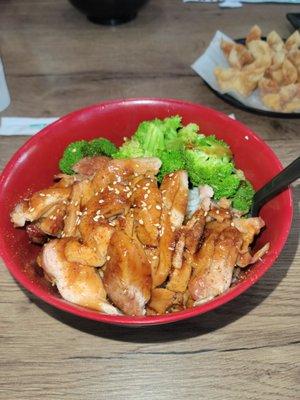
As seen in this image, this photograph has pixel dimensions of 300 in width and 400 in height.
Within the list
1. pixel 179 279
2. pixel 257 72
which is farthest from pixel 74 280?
pixel 257 72

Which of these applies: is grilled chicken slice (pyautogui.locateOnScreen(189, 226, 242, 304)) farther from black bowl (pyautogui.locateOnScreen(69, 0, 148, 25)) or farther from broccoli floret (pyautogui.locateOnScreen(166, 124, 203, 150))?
black bowl (pyautogui.locateOnScreen(69, 0, 148, 25))

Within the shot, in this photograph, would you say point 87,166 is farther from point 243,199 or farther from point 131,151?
point 243,199

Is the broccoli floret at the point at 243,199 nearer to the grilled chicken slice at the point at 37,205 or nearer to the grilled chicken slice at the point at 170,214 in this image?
the grilled chicken slice at the point at 170,214

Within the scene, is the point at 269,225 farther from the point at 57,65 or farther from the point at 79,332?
the point at 57,65

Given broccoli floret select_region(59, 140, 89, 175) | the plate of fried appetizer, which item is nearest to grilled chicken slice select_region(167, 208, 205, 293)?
broccoli floret select_region(59, 140, 89, 175)

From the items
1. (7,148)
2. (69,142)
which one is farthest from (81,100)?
(69,142)

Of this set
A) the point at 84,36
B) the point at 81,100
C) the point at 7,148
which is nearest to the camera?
the point at 7,148
